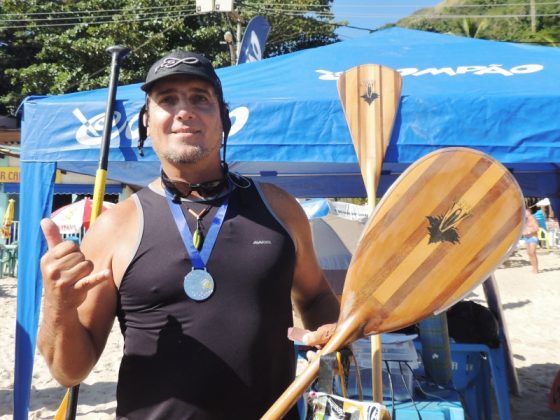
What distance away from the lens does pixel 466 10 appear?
62344 millimetres

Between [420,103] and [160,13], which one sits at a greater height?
[160,13]

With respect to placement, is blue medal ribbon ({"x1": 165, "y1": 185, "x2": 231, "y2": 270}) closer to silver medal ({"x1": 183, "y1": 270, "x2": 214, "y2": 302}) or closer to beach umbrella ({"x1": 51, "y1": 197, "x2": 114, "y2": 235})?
silver medal ({"x1": 183, "y1": 270, "x2": 214, "y2": 302})

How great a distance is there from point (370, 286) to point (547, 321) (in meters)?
6.40

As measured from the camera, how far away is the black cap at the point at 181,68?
130cm

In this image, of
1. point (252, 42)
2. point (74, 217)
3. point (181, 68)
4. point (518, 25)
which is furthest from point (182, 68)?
point (518, 25)

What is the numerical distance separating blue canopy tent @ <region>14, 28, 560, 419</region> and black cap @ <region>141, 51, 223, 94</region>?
1.08 meters

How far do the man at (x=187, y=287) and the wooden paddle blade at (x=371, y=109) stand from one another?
96 centimetres

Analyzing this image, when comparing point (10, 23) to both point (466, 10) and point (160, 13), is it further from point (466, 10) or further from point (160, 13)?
point (466, 10)

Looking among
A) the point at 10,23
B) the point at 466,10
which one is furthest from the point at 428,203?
the point at 466,10

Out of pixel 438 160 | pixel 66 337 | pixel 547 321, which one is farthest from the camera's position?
pixel 547 321

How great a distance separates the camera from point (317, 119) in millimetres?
2414

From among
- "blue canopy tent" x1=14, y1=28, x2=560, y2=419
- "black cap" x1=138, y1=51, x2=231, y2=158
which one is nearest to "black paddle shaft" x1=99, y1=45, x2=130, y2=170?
"blue canopy tent" x1=14, y1=28, x2=560, y2=419

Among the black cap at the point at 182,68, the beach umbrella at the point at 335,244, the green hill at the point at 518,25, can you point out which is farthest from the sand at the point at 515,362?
the green hill at the point at 518,25

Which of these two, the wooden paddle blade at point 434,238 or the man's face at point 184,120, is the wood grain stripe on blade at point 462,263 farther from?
the man's face at point 184,120
